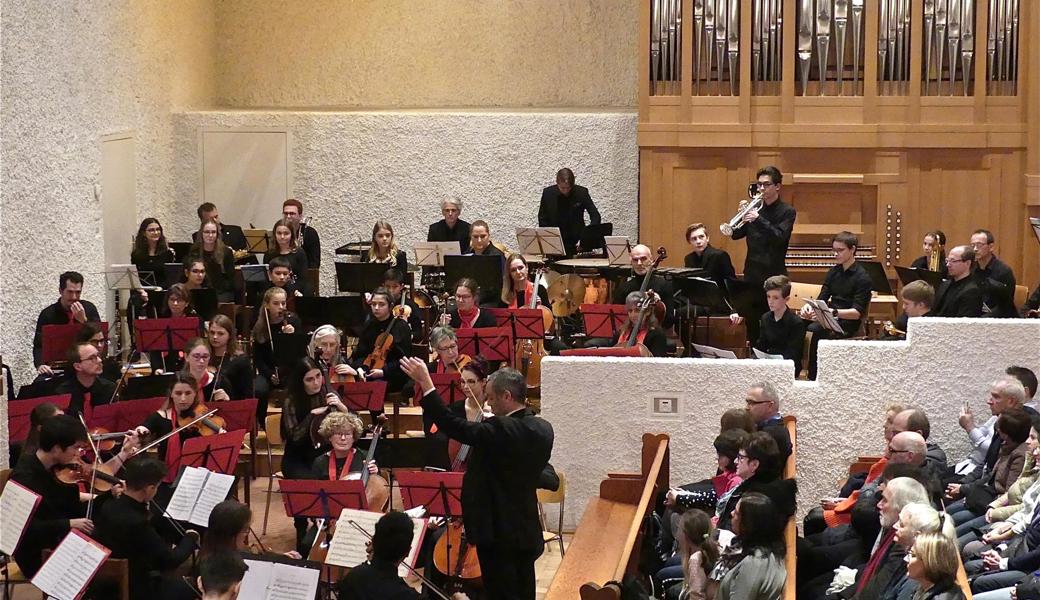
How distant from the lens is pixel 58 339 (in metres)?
9.15

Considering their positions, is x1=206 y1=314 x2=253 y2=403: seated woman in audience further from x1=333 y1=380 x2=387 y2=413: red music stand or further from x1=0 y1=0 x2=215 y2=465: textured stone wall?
x1=0 y1=0 x2=215 y2=465: textured stone wall

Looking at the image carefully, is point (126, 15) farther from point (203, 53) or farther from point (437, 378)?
point (437, 378)

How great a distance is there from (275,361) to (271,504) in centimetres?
100

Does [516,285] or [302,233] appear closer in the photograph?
[516,285]

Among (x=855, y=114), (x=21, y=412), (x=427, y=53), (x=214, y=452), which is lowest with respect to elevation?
(x=214, y=452)

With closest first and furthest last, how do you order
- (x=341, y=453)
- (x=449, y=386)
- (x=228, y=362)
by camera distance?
(x=341, y=453), (x=449, y=386), (x=228, y=362)

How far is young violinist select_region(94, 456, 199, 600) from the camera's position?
6.23 metres

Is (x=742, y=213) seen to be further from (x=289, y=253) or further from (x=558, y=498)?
(x=558, y=498)

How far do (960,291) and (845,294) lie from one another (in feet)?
2.85

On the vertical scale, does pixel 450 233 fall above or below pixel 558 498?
above

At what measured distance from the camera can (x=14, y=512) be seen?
239 inches

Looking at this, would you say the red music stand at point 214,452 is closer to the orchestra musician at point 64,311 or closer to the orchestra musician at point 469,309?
the orchestra musician at point 469,309

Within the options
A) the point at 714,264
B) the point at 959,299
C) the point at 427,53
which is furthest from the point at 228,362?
the point at 427,53

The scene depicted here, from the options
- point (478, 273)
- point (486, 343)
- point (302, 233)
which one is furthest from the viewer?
point (302, 233)
